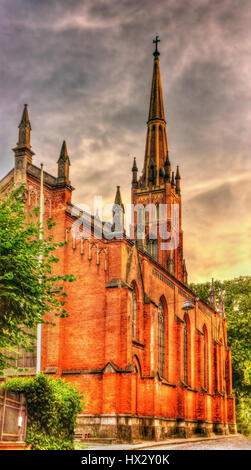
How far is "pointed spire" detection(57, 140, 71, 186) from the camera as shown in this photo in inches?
1342

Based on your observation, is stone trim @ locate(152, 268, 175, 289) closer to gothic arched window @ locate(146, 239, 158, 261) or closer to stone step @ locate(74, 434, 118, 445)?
stone step @ locate(74, 434, 118, 445)

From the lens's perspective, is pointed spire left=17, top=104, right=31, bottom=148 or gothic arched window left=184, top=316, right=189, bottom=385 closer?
pointed spire left=17, top=104, right=31, bottom=148

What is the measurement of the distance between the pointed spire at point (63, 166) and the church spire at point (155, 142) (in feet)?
117

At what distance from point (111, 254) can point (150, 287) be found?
21.6 feet

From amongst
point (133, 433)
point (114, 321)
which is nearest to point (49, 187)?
point (114, 321)

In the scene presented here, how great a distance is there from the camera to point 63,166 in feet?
113

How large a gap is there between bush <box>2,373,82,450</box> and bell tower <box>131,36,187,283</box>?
42359 mm

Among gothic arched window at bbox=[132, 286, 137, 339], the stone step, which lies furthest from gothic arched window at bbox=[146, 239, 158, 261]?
the stone step

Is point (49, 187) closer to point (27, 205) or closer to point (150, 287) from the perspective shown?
point (27, 205)

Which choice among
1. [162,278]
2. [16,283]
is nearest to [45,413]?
[16,283]

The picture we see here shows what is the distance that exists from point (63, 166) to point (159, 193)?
35.3 metres

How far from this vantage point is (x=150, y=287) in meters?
38.7

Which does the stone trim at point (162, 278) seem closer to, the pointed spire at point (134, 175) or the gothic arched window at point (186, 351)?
the gothic arched window at point (186, 351)

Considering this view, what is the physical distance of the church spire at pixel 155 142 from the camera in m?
70.0
